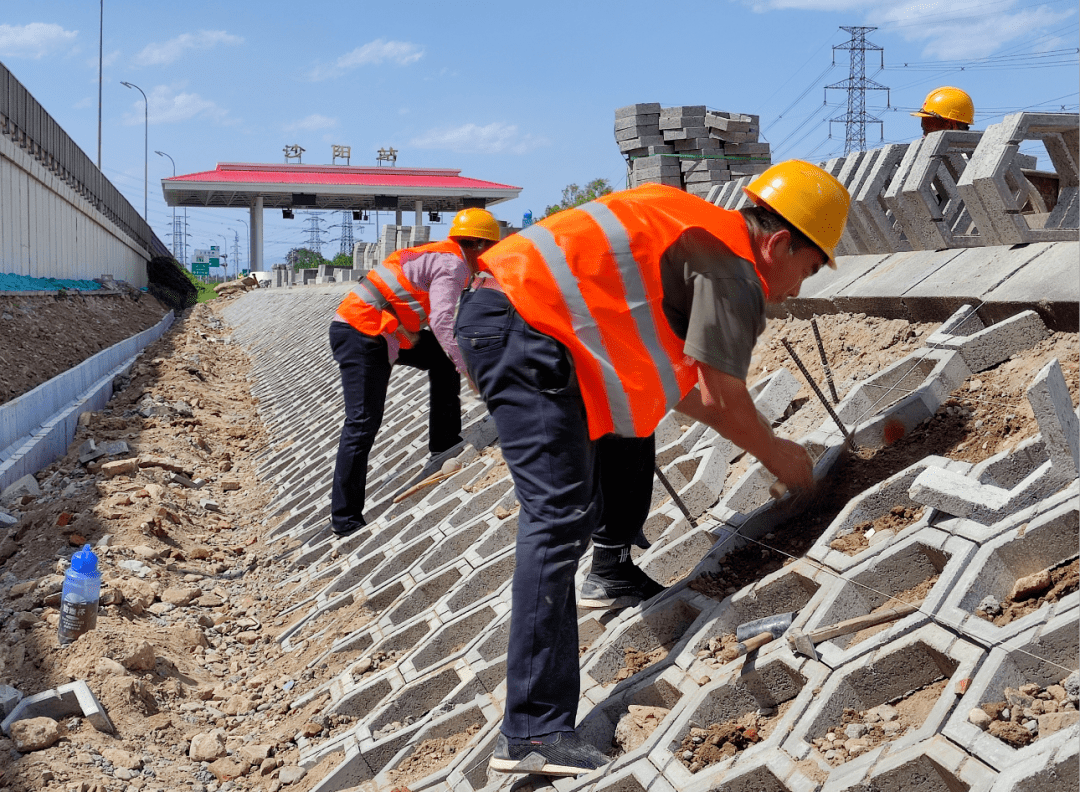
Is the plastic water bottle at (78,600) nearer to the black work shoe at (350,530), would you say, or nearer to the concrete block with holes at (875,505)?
the black work shoe at (350,530)

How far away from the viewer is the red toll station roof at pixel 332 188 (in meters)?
55.3

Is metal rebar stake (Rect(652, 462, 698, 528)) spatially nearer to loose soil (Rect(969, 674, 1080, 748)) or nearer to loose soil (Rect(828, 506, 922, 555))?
loose soil (Rect(828, 506, 922, 555))

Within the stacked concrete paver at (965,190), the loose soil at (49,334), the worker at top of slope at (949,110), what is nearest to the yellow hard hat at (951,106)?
the worker at top of slope at (949,110)

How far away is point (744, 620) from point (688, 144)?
39.0ft

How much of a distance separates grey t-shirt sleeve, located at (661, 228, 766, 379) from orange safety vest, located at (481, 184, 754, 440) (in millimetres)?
73

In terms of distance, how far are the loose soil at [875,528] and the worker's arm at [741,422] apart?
0.21 meters

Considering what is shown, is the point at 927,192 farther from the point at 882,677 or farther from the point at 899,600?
the point at 882,677

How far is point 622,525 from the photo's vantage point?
140 inches

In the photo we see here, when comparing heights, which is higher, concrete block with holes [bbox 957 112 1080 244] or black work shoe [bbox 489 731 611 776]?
concrete block with holes [bbox 957 112 1080 244]

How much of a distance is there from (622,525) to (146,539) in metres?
4.34

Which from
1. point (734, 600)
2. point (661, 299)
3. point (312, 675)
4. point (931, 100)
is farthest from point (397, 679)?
point (931, 100)

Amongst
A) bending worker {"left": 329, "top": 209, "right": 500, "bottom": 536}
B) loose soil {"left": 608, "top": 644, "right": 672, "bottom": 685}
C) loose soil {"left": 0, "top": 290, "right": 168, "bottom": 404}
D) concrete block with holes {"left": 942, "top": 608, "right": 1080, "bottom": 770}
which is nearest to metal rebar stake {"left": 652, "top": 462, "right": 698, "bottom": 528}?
loose soil {"left": 608, "top": 644, "right": 672, "bottom": 685}

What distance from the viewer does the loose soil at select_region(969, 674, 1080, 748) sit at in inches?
82.7

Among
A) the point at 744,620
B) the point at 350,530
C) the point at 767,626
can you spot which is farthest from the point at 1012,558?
the point at 350,530
